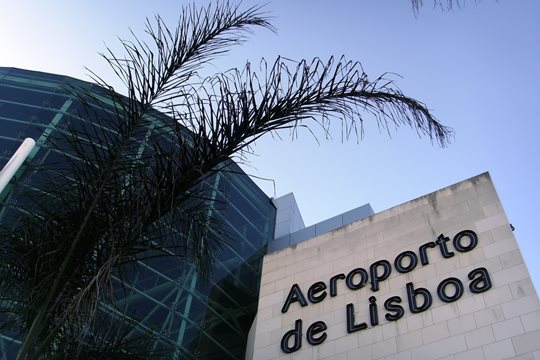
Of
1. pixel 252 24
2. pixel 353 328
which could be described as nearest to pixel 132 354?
pixel 252 24

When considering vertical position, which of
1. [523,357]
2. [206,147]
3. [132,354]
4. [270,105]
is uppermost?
[523,357]

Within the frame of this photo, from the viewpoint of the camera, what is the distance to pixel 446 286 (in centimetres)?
1111

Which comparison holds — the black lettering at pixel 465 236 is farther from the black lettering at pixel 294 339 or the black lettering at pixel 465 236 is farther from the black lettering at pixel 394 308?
the black lettering at pixel 294 339

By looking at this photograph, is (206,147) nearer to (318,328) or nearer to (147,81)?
(147,81)

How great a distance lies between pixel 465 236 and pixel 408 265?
1225mm

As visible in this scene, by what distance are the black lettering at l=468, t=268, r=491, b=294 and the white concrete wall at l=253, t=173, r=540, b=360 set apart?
0.33 feet

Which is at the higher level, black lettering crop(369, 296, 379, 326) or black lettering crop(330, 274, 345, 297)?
black lettering crop(330, 274, 345, 297)

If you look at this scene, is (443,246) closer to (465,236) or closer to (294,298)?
(465,236)

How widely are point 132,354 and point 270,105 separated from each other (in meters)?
1.72

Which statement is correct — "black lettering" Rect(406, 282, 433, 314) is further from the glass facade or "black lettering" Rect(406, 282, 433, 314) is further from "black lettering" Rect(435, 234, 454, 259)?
the glass facade

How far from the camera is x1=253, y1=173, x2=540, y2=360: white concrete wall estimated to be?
9797mm

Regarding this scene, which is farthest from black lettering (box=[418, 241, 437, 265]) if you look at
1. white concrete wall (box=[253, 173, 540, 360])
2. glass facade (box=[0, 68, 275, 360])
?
glass facade (box=[0, 68, 275, 360])

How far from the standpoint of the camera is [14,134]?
44.8 ft

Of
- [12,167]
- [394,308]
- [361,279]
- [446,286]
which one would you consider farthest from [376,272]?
[12,167]
